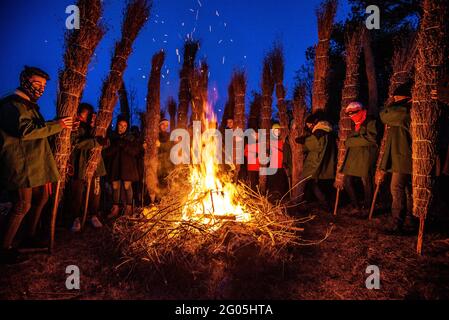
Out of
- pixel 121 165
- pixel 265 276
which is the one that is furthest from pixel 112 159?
pixel 265 276

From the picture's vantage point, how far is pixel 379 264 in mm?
2957

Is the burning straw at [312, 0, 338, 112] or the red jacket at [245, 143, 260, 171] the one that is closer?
the burning straw at [312, 0, 338, 112]

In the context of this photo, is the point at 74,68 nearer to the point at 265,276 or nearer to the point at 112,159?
the point at 112,159

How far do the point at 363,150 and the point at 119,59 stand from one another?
4171 mm

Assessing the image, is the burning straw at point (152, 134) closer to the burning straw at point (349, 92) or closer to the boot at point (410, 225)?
the burning straw at point (349, 92)

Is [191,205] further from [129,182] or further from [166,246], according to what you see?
[129,182]

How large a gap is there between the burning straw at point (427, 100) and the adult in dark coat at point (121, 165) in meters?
4.20

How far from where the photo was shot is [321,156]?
5.28 m

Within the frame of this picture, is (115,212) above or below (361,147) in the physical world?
below

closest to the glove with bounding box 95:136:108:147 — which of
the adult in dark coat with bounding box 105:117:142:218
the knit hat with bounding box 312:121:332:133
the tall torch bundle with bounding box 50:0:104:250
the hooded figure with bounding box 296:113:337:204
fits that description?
the tall torch bundle with bounding box 50:0:104:250

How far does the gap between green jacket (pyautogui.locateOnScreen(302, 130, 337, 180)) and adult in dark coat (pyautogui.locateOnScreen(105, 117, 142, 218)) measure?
124 inches

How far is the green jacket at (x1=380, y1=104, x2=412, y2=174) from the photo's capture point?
381 centimetres

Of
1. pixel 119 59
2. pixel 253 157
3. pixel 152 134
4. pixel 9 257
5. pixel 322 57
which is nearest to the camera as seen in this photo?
pixel 9 257

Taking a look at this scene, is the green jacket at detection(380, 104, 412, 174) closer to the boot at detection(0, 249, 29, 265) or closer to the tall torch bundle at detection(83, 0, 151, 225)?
the tall torch bundle at detection(83, 0, 151, 225)
